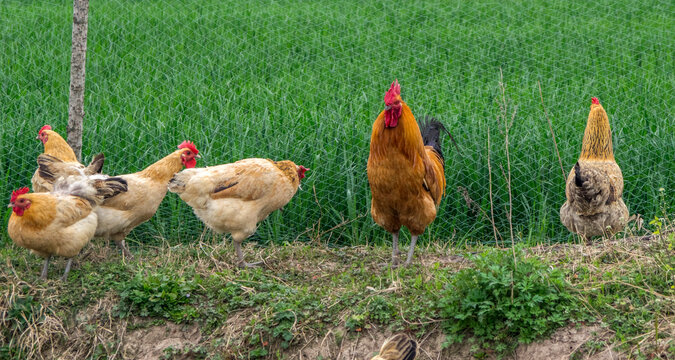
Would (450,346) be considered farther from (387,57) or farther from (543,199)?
(387,57)

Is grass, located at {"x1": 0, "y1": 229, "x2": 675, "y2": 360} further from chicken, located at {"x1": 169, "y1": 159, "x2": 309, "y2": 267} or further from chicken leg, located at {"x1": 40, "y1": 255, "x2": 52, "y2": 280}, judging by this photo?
chicken, located at {"x1": 169, "y1": 159, "x2": 309, "y2": 267}

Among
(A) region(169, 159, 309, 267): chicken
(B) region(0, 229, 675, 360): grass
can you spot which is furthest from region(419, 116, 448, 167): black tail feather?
(A) region(169, 159, 309, 267): chicken

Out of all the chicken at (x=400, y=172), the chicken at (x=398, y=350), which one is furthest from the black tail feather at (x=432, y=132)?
the chicken at (x=398, y=350)

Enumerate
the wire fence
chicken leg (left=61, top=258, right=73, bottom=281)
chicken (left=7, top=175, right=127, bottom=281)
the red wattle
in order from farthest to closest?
the wire fence, the red wattle, chicken leg (left=61, top=258, right=73, bottom=281), chicken (left=7, top=175, right=127, bottom=281)

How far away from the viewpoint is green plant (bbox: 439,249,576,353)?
3.68m

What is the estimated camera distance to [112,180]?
192 inches

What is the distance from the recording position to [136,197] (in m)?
4.96

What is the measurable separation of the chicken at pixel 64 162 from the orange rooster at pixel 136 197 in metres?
0.10

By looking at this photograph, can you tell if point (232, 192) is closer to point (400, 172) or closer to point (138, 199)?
point (138, 199)

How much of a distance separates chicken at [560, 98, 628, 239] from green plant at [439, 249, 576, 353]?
1.44 m

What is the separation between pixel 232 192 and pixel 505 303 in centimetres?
209

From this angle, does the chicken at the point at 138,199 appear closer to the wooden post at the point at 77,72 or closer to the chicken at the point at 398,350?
the wooden post at the point at 77,72

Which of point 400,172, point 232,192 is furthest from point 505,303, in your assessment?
point 232,192

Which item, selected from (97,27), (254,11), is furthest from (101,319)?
(254,11)
